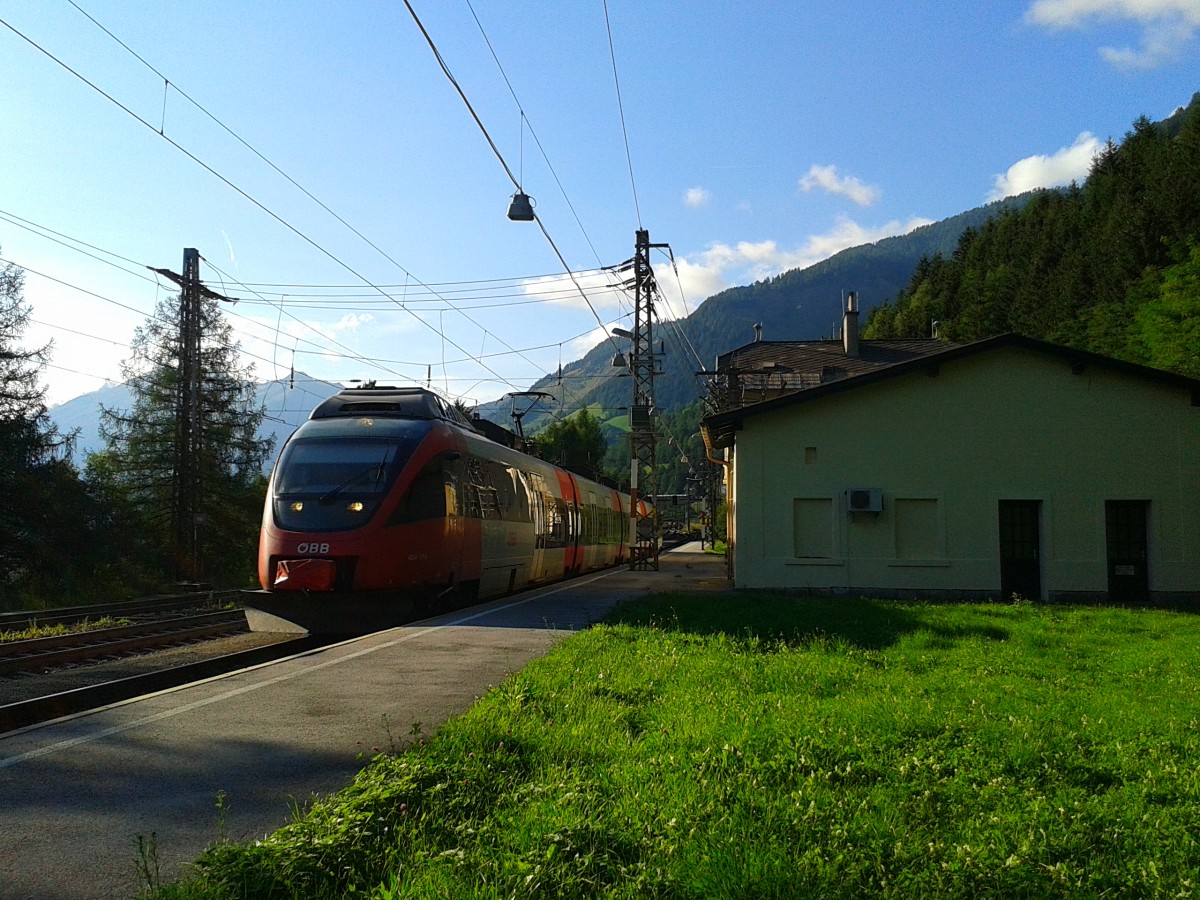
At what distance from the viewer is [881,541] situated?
67.8ft

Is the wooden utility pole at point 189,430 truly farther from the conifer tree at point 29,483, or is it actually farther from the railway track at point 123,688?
the railway track at point 123,688

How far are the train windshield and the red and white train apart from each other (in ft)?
0.05

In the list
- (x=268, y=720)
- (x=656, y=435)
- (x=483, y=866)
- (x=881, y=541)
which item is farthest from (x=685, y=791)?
(x=656, y=435)

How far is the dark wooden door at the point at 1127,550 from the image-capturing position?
20.2 meters

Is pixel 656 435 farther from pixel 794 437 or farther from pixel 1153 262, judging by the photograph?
pixel 1153 262

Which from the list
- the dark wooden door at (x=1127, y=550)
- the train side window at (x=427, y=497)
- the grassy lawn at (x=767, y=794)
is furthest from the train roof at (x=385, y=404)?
the dark wooden door at (x=1127, y=550)

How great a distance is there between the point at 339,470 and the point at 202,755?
28.4 ft

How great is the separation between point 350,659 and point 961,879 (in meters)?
7.27

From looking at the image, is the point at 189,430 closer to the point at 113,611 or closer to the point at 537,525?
the point at 113,611

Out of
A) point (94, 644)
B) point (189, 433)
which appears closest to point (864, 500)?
point (94, 644)

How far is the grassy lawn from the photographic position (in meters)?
3.83

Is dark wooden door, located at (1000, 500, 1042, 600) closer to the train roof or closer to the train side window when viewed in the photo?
the train roof

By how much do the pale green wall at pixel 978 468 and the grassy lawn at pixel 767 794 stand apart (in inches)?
439

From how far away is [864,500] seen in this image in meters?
20.5
